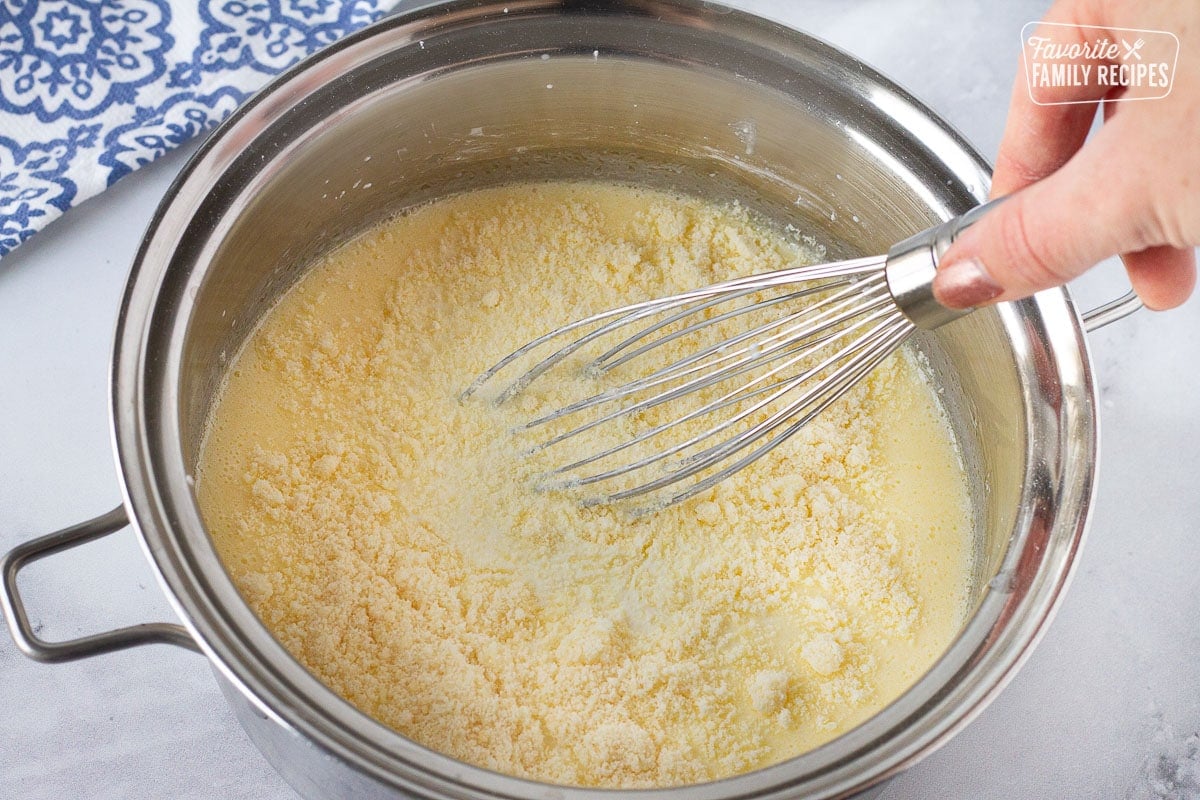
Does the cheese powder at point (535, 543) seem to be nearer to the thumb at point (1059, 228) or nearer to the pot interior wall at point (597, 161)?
the pot interior wall at point (597, 161)

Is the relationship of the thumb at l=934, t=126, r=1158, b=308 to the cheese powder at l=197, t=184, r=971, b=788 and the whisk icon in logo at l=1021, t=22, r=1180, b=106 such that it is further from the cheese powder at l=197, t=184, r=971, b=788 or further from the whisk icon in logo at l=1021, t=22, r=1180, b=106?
the cheese powder at l=197, t=184, r=971, b=788

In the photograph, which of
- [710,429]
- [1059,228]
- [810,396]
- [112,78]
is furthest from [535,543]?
[112,78]

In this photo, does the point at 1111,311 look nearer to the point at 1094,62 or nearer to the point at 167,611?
the point at 1094,62

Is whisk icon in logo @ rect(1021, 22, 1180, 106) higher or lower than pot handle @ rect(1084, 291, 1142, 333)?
higher

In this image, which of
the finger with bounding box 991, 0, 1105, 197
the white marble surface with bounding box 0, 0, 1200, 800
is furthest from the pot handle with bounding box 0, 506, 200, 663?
the finger with bounding box 991, 0, 1105, 197

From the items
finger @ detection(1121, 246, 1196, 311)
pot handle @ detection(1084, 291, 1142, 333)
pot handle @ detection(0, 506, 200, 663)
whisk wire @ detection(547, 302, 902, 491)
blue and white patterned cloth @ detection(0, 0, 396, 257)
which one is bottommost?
pot handle @ detection(0, 506, 200, 663)

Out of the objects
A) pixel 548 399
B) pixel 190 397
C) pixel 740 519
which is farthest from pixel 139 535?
pixel 740 519

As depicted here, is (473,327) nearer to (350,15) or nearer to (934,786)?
(350,15)
